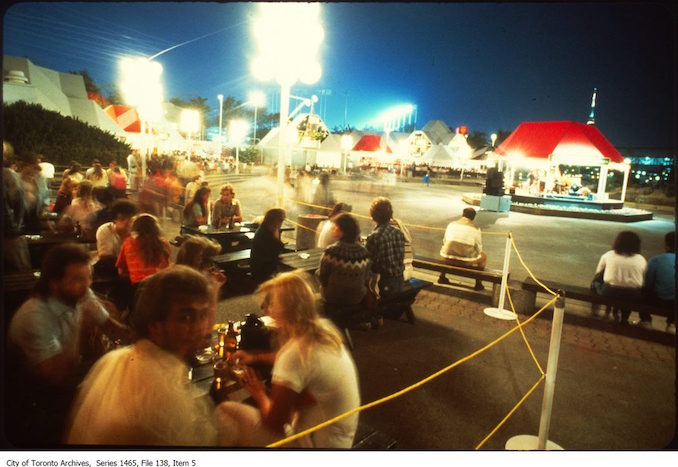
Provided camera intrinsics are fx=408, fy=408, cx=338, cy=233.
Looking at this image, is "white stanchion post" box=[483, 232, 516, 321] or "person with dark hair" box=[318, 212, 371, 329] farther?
"white stanchion post" box=[483, 232, 516, 321]

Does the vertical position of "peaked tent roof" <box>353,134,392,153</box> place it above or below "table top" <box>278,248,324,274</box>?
above

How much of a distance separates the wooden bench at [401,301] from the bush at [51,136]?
21836mm

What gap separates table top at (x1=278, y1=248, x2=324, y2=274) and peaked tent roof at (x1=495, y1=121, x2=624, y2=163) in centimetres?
1743

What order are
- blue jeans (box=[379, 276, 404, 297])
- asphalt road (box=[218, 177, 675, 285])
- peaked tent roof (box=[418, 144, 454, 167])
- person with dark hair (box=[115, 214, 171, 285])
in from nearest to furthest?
person with dark hair (box=[115, 214, 171, 285]) → blue jeans (box=[379, 276, 404, 297]) → asphalt road (box=[218, 177, 675, 285]) → peaked tent roof (box=[418, 144, 454, 167])

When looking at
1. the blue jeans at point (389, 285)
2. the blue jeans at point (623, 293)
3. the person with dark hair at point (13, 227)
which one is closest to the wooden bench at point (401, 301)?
the blue jeans at point (389, 285)

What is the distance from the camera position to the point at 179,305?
1974 millimetres

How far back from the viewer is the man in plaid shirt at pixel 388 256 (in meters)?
5.03

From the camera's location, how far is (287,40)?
7574mm

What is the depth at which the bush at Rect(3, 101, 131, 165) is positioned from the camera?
→ 20953mm

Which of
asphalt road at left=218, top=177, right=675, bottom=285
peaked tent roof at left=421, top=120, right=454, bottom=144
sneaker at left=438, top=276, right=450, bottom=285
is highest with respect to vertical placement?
peaked tent roof at left=421, top=120, right=454, bottom=144

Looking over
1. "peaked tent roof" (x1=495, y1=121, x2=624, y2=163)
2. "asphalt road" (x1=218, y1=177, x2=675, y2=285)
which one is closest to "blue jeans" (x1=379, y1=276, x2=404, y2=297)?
"asphalt road" (x1=218, y1=177, x2=675, y2=285)

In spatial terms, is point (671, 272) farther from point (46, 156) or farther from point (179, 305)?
point (46, 156)

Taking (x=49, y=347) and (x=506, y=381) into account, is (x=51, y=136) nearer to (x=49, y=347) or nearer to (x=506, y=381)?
(x=49, y=347)

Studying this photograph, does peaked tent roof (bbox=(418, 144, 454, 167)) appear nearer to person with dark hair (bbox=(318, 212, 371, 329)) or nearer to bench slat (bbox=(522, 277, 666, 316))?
bench slat (bbox=(522, 277, 666, 316))
